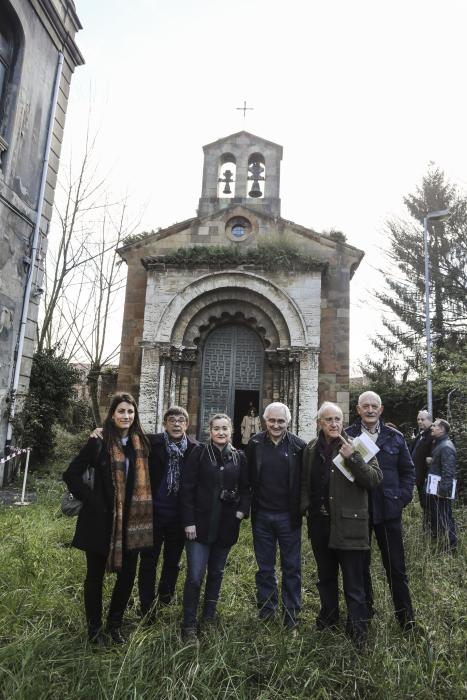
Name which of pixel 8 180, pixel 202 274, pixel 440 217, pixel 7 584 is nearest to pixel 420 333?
pixel 440 217

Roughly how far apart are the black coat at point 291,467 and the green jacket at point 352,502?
0.35m

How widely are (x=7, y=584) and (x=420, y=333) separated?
20.1 metres

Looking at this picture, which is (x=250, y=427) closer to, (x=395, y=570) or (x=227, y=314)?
(x=227, y=314)

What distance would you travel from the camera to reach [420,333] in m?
21.3

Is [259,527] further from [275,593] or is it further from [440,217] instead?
[440,217]

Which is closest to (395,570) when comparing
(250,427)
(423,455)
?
(423,455)

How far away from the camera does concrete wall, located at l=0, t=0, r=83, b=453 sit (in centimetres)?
941

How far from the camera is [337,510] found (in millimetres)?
3676

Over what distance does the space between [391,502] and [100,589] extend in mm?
2353

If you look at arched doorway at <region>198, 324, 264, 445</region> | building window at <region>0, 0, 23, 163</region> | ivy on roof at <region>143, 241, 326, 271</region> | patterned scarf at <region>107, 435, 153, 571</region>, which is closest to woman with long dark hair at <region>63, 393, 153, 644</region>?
patterned scarf at <region>107, 435, 153, 571</region>

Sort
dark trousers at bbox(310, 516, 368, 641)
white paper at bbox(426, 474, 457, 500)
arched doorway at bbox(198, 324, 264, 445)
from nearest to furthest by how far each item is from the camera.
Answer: dark trousers at bbox(310, 516, 368, 641) → white paper at bbox(426, 474, 457, 500) → arched doorway at bbox(198, 324, 264, 445)

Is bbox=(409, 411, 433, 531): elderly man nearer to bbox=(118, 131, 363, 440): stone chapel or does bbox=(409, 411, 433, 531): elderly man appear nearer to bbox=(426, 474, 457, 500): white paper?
bbox=(426, 474, 457, 500): white paper

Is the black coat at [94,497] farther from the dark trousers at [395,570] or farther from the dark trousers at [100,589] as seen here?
the dark trousers at [395,570]

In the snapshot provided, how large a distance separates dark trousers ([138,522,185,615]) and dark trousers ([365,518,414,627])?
5.08ft
